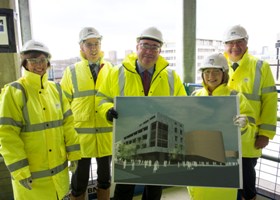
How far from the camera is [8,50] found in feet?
7.79

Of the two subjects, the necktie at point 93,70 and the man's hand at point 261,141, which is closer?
the man's hand at point 261,141

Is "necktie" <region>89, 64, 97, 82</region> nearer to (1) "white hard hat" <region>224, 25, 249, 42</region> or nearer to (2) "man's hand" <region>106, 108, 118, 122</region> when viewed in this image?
(2) "man's hand" <region>106, 108, 118, 122</region>

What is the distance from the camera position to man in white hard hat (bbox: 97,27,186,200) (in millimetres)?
1887

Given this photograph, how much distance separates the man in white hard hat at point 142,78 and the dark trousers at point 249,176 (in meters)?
0.82

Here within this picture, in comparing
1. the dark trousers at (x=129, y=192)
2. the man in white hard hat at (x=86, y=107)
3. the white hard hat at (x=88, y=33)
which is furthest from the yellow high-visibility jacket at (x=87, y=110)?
the dark trousers at (x=129, y=192)

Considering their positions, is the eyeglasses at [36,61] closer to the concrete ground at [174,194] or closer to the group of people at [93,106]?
the group of people at [93,106]

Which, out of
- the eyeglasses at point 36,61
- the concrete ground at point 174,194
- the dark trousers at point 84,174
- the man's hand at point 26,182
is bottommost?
the concrete ground at point 174,194

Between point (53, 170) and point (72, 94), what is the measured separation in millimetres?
866

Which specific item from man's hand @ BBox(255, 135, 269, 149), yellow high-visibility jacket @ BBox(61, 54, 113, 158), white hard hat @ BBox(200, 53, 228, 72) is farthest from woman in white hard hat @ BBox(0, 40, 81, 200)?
man's hand @ BBox(255, 135, 269, 149)

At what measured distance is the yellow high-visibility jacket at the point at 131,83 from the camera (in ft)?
6.33

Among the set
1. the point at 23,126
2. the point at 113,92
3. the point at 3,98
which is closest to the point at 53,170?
the point at 23,126

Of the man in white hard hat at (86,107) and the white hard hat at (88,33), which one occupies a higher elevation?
the white hard hat at (88,33)

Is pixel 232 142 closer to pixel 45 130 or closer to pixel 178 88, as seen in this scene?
pixel 178 88

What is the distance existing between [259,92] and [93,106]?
154 cm
